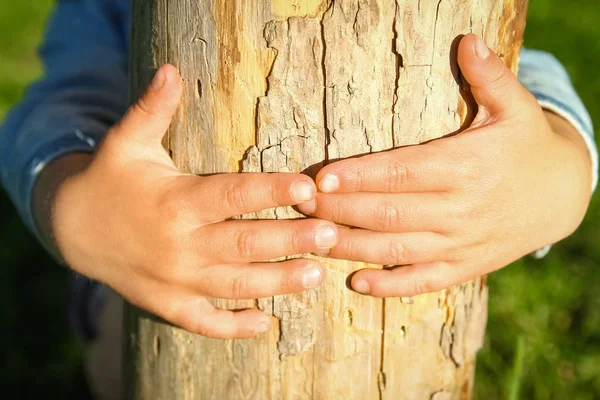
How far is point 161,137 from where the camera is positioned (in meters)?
1.29

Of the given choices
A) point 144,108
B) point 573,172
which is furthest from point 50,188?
point 573,172

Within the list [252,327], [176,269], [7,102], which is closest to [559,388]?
[252,327]

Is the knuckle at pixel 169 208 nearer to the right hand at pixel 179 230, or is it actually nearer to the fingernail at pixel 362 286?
the right hand at pixel 179 230

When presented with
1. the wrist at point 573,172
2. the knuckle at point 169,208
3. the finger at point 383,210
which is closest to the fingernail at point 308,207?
the finger at point 383,210

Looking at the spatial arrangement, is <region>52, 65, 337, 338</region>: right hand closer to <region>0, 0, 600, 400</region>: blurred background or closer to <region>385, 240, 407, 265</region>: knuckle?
<region>385, 240, 407, 265</region>: knuckle

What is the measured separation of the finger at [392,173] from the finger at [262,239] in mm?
75

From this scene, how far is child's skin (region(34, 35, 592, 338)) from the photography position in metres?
1.16

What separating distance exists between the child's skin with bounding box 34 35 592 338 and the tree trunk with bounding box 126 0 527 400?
1.8 inches

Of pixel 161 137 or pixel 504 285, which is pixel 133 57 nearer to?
pixel 161 137

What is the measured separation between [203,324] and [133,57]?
1.82 feet

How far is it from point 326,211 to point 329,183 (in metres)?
0.06

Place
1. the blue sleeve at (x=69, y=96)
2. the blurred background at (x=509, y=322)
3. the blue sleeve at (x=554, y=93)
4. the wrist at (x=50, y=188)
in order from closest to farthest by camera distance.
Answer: the wrist at (x=50, y=188) < the blue sleeve at (x=554, y=93) < the blue sleeve at (x=69, y=96) < the blurred background at (x=509, y=322)

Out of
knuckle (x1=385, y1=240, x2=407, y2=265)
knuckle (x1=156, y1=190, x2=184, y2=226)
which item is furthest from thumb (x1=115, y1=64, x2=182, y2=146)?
knuckle (x1=385, y1=240, x2=407, y2=265)

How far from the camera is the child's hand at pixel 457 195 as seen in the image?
3.79ft
